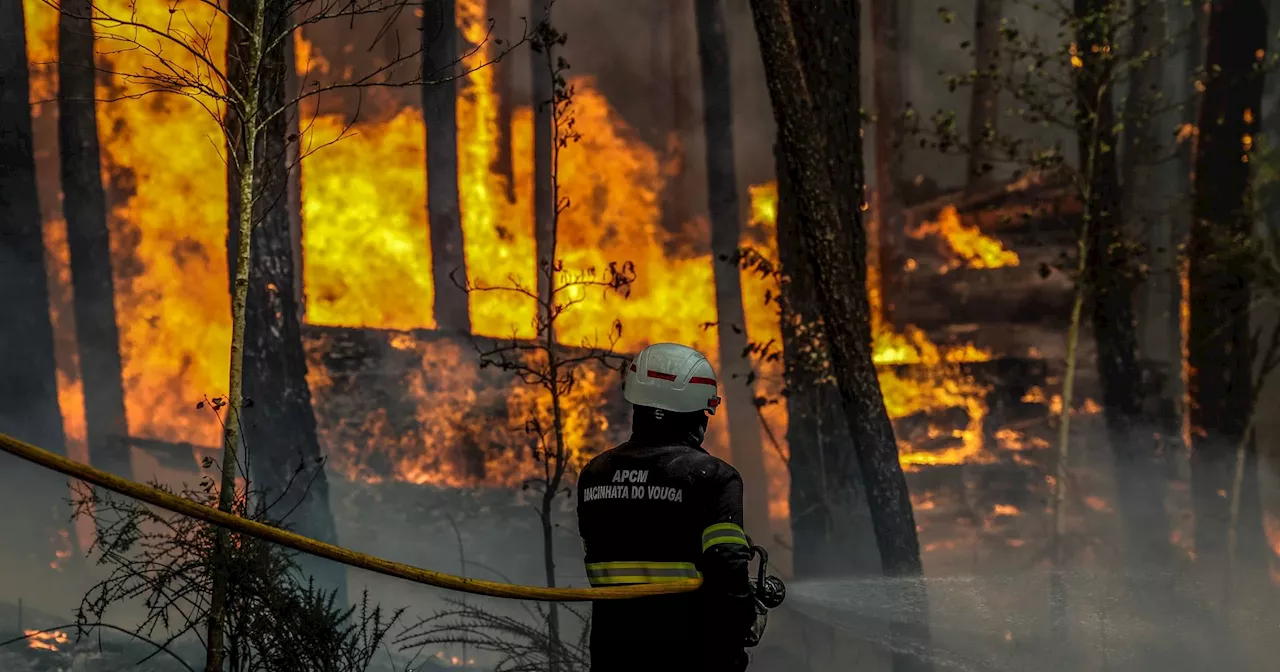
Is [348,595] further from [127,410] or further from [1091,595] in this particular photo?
[1091,595]

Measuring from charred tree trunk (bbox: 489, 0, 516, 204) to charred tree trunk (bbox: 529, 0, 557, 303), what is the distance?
211 mm

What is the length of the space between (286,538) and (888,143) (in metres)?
7.90

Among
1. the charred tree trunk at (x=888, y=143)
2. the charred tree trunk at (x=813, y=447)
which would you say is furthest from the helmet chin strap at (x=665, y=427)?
the charred tree trunk at (x=888, y=143)

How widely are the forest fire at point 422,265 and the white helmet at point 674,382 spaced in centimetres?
568

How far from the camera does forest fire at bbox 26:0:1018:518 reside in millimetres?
8750

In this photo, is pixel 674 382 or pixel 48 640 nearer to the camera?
pixel 674 382

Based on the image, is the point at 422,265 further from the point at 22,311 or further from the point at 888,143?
the point at 888,143

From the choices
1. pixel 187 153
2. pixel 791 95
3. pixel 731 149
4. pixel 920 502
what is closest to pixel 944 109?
pixel 731 149

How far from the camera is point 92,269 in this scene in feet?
29.3

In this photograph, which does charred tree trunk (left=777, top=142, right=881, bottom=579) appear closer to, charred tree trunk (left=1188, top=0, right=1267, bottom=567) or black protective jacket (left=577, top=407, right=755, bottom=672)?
charred tree trunk (left=1188, top=0, right=1267, bottom=567)

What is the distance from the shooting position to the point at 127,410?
8852 millimetres

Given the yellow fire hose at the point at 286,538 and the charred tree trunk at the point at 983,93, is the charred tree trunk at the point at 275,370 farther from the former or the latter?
the charred tree trunk at the point at 983,93

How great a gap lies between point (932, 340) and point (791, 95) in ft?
11.4

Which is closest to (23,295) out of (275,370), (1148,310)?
(275,370)
